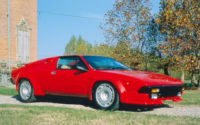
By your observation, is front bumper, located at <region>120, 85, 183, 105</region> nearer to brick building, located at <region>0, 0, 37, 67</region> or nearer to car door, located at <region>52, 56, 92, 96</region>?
car door, located at <region>52, 56, 92, 96</region>

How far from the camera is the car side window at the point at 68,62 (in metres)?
7.74

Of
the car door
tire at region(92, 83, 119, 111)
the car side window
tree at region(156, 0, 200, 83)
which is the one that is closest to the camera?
tire at region(92, 83, 119, 111)

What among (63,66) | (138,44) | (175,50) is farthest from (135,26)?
(63,66)

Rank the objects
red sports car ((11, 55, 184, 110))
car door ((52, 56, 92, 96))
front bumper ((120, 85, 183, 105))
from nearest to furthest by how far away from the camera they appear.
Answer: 1. front bumper ((120, 85, 183, 105))
2. red sports car ((11, 55, 184, 110))
3. car door ((52, 56, 92, 96))

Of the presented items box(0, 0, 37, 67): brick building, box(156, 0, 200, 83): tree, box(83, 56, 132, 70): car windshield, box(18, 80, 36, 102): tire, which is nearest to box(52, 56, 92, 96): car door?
box(83, 56, 132, 70): car windshield

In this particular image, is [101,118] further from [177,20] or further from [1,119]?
[177,20]

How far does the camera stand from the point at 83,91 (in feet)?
24.0

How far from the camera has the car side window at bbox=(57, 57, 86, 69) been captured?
25.4 ft

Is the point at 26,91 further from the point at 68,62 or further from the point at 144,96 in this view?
the point at 144,96

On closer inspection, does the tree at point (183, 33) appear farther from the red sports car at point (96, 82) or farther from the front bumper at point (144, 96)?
the front bumper at point (144, 96)

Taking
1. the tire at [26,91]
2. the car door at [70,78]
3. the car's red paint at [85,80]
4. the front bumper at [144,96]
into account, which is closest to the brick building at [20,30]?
the car's red paint at [85,80]

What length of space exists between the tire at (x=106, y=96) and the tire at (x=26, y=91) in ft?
7.85

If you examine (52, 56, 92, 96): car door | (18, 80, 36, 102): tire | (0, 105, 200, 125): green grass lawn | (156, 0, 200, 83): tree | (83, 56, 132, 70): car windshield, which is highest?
(156, 0, 200, 83): tree

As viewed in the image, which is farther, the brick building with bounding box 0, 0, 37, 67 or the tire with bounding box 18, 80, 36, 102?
the brick building with bounding box 0, 0, 37, 67
